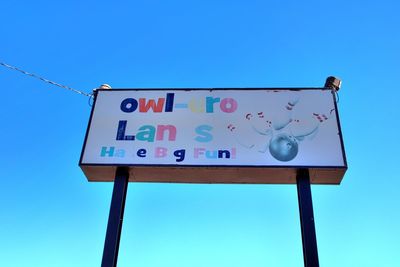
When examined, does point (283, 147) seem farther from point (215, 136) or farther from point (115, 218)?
point (115, 218)

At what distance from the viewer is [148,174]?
598 cm

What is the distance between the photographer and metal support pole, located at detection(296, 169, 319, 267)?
16.2 ft

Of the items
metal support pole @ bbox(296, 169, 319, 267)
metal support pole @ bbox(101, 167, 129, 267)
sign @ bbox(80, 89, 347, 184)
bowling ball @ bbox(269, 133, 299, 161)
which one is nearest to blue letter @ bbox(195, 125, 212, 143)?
sign @ bbox(80, 89, 347, 184)

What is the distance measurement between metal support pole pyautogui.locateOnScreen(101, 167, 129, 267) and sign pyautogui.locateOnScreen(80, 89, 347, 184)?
20cm

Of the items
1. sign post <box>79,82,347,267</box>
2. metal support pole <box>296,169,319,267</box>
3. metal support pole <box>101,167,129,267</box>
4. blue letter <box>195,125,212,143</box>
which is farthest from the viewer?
blue letter <box>195,125,212,143</box>

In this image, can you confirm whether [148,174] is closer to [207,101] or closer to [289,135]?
[207,101]

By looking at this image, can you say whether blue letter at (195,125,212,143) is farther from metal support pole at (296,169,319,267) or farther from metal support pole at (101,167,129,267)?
metal support pole at (296,169,319,267)

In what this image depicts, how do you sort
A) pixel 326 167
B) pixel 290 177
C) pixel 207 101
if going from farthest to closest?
pixel 207 101, pixel 290 177, pixel 326 167

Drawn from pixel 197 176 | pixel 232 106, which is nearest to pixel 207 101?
pixel 232 106

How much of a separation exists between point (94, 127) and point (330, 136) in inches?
150

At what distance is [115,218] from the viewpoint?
540 centimetres

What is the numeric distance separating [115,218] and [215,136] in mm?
1973

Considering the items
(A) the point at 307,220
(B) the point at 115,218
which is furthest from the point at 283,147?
(B) the point at 115,218

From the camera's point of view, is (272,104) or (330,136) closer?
(330,136)
